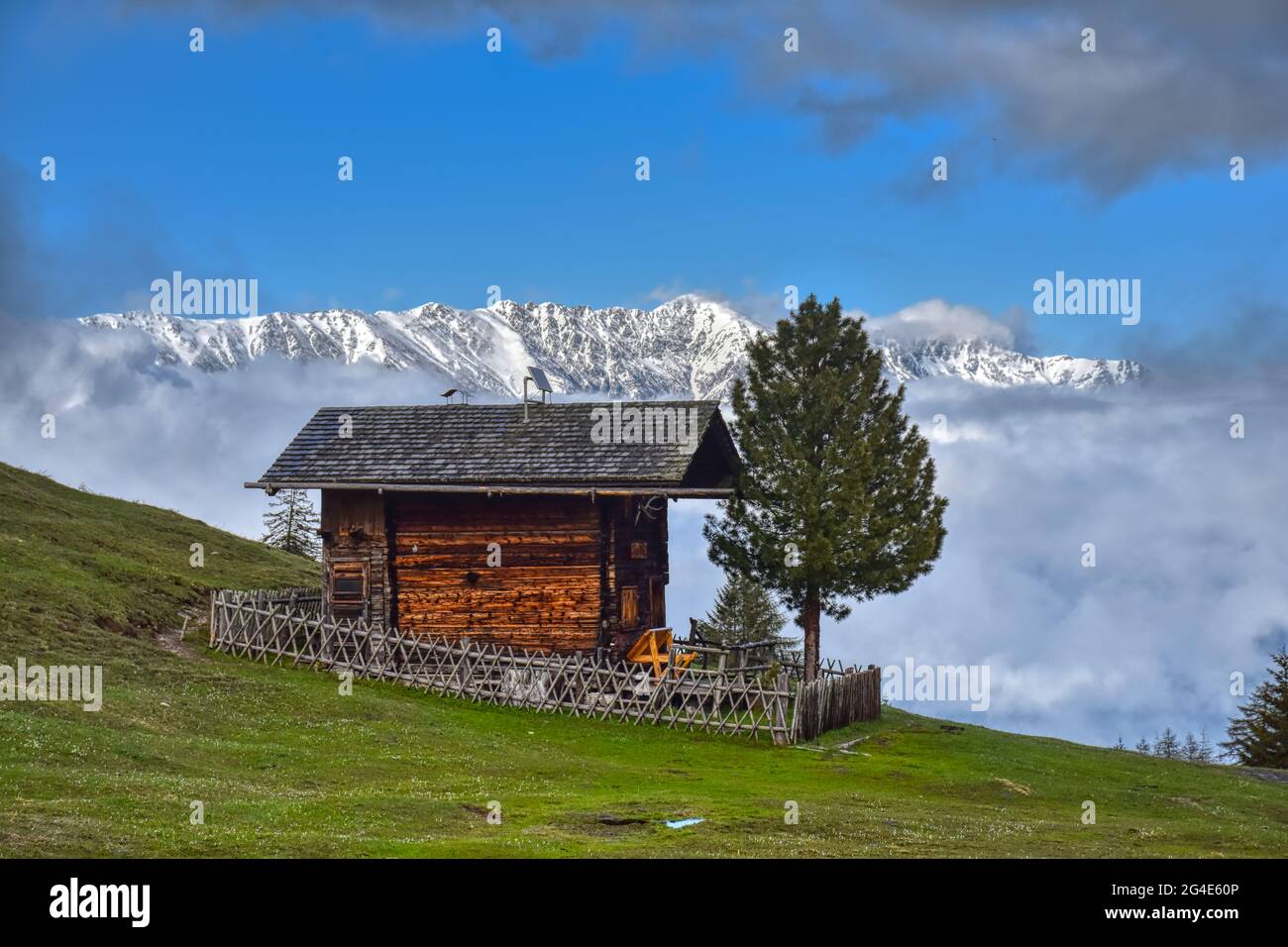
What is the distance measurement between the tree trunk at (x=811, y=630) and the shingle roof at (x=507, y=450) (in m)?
4.69

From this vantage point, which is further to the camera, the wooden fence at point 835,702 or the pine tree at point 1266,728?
the pine tree at point 1266,728

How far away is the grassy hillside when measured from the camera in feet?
67.3

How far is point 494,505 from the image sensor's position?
42.4 meters

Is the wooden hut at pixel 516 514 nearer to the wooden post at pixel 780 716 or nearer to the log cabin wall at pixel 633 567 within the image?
the log cabin wall at pixel 633 567

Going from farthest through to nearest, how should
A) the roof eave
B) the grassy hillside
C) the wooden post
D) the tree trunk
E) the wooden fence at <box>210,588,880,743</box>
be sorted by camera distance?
the tree trunk
the roof eave
the wooden fence at <box>210,588,880,743</box>
the wooden post
the grassy hillside

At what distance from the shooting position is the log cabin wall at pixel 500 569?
41719 mm

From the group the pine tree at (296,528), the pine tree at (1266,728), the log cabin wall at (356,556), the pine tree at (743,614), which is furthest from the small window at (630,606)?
the pine tree at (296,528)

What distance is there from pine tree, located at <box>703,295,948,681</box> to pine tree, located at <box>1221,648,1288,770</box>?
18.2 meters

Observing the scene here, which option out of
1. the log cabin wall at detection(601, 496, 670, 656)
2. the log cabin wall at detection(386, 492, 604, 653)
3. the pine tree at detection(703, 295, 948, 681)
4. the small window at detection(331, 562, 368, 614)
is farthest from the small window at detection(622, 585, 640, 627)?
the small window at detection(331, 562, 368, 614)

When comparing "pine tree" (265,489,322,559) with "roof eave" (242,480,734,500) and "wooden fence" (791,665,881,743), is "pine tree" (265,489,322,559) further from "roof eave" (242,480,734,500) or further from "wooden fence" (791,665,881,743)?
"wooden fence" (791,665,881,743)

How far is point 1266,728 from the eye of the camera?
54469 mm

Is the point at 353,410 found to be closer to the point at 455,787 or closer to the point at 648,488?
the point at 648,488

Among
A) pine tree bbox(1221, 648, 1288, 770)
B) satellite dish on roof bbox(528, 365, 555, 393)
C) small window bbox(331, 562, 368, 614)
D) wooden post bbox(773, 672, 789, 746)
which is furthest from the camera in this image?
pine tree bbox(1221, 648, 1288, 770)
